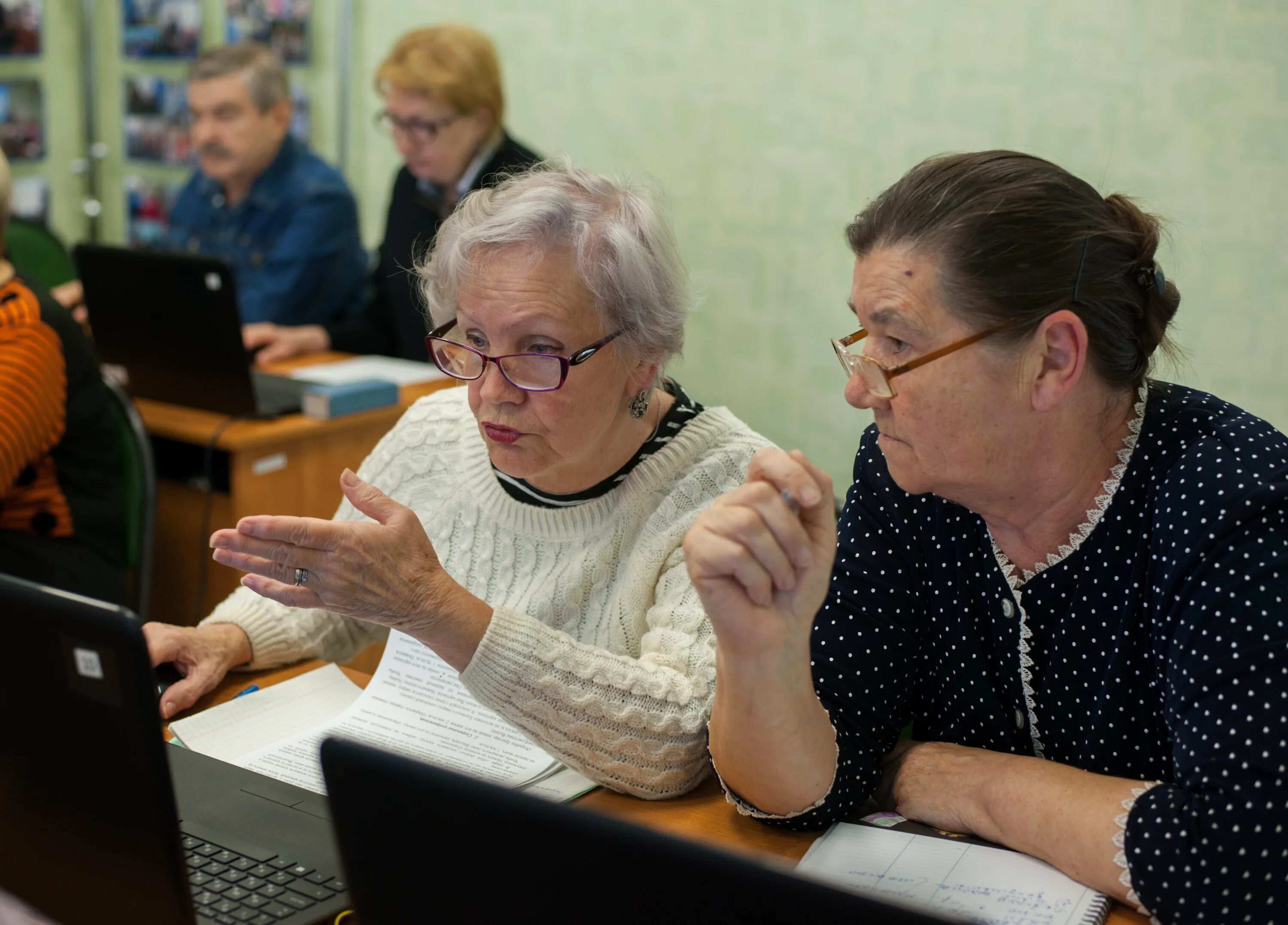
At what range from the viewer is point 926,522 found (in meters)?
1.43

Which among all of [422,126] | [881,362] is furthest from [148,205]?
[881,362]

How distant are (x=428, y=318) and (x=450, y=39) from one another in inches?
82.3

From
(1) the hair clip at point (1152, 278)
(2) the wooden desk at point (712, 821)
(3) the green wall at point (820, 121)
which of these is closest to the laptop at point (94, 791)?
(2) the wooden desk at point (712, 821)

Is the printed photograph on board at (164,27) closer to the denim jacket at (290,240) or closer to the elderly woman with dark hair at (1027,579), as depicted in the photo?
the denim jacket at (290,240)

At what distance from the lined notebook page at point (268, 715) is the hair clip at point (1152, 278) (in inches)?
40.0

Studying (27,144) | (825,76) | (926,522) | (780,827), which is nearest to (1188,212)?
(825,76)

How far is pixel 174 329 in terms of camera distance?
293cm

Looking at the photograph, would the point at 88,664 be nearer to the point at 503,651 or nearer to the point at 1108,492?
the point at 503,651

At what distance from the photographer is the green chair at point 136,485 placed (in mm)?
2482

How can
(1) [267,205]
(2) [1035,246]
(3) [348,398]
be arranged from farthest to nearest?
(1) [267,205], (3) [348,398], (2) [1035,246]

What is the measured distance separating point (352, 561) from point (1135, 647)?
0.78 metres

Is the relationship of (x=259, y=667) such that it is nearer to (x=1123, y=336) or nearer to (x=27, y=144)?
(x=1123, y=336)

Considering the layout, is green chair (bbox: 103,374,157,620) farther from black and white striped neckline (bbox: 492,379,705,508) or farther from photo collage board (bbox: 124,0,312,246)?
photo collage board (bbox: 124,0,312,246)

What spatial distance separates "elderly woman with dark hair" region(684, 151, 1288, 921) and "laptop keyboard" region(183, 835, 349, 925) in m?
0.41
